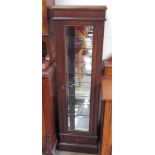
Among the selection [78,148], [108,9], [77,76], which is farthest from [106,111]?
[108,9]

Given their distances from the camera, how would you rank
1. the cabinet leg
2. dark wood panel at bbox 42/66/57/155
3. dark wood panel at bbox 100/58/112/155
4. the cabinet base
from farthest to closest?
the cabinet base → the cabinet leg → dark wood panel at bbox 42/66/57/155 → dark wood panel at bbox 100/58/112/155

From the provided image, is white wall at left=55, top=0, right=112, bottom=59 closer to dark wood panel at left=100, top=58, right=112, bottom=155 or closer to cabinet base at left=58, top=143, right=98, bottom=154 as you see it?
dark wood panel at left=100, top=58, right=112, bottom=155

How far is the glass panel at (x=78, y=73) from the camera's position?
5.92 feet

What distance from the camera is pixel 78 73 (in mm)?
1967

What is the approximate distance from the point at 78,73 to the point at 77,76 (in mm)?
33

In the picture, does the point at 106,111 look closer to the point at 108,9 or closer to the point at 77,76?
the point at 77,76

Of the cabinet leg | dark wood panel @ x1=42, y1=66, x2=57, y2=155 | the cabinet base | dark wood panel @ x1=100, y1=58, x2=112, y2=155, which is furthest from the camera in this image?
the cabinet base

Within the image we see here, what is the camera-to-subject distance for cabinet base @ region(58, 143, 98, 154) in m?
2.11

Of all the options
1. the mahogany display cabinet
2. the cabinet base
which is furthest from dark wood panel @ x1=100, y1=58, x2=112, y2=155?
the cabinet base
